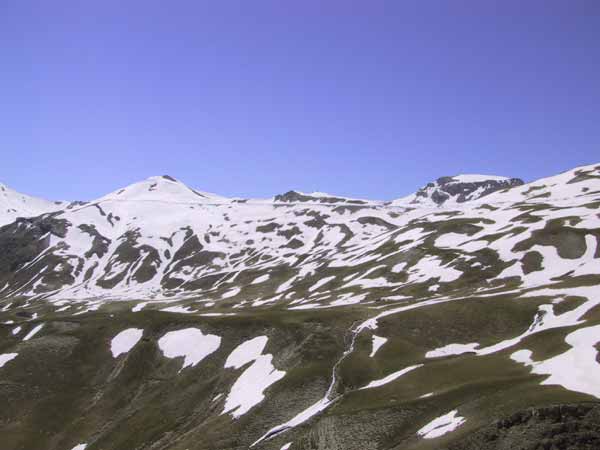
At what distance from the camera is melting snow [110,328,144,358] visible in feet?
230

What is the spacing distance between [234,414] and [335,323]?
825 inches

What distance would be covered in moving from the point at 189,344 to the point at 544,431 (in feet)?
178

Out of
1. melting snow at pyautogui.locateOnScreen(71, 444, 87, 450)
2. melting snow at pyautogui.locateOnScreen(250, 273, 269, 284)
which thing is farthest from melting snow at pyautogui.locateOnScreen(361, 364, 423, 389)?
melting snow at pyautogui.locateOnScreen(250, 273, 269, 284)

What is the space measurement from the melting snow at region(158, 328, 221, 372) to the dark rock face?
151ft

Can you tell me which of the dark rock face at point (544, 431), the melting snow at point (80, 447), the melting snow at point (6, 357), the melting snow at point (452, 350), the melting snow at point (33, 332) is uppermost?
the melting snow at point (33, 332)

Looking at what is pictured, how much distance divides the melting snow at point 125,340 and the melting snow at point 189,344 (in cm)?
476

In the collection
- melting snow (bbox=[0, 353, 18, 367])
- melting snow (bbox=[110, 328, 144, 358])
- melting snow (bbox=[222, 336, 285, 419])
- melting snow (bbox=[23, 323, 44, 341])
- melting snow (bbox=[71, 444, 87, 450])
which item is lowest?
melting snow (bbox=[71, 444, 87, 450])

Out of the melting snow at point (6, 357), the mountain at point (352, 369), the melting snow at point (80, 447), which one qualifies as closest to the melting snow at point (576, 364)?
the mountain at point (352, 369)

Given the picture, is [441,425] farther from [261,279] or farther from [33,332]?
[261,279]

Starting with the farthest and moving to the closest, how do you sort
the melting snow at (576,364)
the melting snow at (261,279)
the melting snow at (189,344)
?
the melting snow at (261,279) < the melting snow at (189,344) < the melting snow at (576,364)

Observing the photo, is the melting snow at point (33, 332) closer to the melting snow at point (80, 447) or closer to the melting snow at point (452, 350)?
the melting snow at point (80, 447)

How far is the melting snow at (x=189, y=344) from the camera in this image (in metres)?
63.9

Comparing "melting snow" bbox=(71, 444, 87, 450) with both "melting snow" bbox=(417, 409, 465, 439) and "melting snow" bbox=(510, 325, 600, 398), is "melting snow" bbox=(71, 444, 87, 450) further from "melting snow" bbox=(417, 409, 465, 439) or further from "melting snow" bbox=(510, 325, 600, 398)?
"melting snow" bbox=(510, 325, 600, 398)

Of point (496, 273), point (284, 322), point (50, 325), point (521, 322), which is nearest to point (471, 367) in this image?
point (521, 322)
